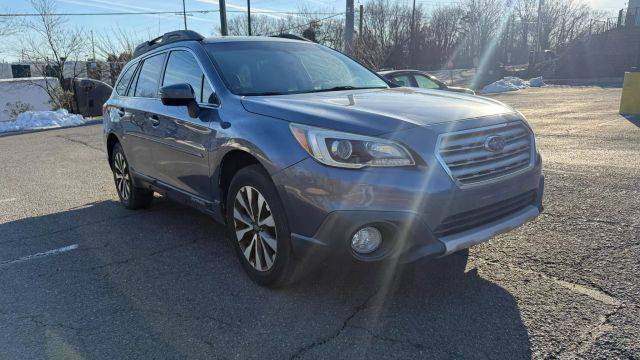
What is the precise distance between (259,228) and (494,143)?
5.36ft

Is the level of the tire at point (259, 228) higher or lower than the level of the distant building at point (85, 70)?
lower

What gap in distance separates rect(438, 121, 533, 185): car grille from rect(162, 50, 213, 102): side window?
1977mm

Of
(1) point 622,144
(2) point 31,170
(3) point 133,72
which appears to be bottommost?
(2) point 31,170

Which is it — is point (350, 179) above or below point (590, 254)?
above

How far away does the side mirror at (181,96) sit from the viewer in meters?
3.84

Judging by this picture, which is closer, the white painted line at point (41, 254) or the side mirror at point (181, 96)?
the side mirror at point (181, 96)

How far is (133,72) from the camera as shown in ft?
18.6

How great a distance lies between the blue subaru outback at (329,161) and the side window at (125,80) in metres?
1.49

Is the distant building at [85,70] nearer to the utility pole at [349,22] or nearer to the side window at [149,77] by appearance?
the utility pole at [349,22]

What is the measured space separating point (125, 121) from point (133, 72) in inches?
24.8

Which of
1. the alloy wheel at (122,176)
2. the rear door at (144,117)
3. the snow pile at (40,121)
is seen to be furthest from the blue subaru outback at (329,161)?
the snow pile at (40,121)

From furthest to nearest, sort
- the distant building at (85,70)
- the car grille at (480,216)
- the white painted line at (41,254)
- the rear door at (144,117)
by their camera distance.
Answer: the distant building at (85,70) → the rear door at (144,117) → the white painted line at (41,254) → the car grille at (480,216)

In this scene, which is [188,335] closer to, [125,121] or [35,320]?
[35,320]

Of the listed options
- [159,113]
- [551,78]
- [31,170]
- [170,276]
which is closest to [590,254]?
[170,276]
